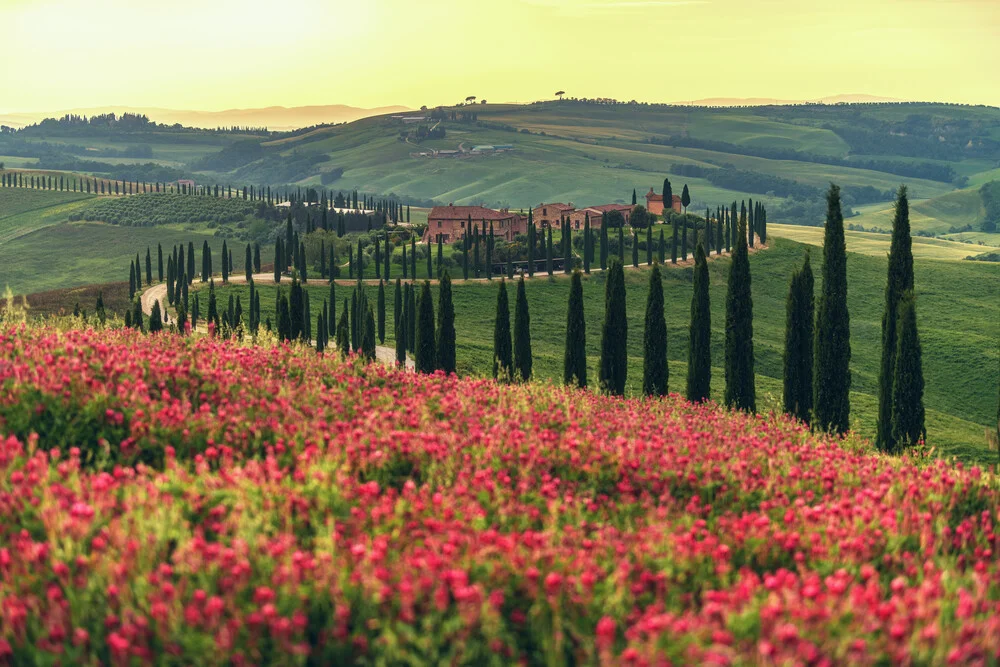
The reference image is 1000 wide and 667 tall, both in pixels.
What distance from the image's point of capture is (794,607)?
8.70m

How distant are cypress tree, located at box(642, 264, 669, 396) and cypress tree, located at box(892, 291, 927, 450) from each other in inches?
599

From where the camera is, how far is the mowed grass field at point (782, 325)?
82.3 meters

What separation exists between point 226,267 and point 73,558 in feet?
386

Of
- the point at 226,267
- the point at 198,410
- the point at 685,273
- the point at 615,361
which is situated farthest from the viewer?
the point at 685,273

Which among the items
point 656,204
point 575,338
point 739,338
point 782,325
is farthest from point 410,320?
point 656,204

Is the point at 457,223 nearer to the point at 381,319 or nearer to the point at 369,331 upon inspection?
the point at 381,319

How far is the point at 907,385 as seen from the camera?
41.4 meters

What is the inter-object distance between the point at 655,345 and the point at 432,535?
4598cm

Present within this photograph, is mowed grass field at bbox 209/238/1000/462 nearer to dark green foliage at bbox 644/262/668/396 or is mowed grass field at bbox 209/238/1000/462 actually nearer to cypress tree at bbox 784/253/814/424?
dark green foliage at bbox 644/262/668/396

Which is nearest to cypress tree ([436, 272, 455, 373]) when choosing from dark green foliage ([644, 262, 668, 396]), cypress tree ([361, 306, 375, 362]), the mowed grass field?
dark green foliage ([644, 262, 668, 396])

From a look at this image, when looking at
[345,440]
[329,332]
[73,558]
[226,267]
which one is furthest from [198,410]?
[226,267]

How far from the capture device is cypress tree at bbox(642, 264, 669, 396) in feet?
181

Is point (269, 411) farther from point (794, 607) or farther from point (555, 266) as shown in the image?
point (555, 266)

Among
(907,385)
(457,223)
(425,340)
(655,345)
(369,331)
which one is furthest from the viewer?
(457,223)
